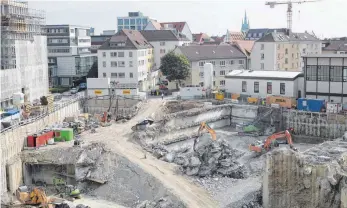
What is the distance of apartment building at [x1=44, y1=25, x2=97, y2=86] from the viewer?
8631cm

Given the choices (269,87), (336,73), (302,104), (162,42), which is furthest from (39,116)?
(162,42)

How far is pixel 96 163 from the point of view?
40344 mm

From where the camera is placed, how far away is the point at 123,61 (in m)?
74.4

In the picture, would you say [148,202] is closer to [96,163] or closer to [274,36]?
[96,163]

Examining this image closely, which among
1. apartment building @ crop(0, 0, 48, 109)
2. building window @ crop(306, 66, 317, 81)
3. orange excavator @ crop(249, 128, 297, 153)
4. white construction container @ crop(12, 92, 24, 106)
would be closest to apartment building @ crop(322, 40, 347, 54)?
building window @ crop(306, 66, 317, 81)

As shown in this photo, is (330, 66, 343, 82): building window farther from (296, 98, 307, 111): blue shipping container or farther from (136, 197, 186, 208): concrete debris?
(136, 197, 186, 208): concrete debris

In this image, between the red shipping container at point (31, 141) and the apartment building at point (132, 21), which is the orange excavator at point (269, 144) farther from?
the apartment building at point (132, 21)

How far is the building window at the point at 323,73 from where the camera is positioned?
53906 mm

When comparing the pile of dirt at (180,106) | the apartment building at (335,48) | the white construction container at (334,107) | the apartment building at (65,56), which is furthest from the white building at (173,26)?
the white construction container at (334,107)

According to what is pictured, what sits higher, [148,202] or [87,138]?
[87,138]

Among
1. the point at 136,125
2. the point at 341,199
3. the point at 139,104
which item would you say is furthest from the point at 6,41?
the point at 341,199

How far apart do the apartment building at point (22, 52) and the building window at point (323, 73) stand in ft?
118

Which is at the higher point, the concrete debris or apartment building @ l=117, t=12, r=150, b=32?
apartment building @ l=117, t=12, r=150, b=32

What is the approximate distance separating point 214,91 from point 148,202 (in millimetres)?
32173
